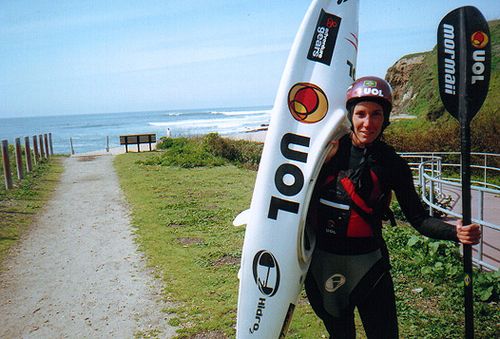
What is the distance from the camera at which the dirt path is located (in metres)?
3.96

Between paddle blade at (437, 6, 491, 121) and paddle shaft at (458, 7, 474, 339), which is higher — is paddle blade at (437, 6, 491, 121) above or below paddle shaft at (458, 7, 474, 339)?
above

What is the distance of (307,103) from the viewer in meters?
2.79

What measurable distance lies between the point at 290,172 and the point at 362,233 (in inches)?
25.8

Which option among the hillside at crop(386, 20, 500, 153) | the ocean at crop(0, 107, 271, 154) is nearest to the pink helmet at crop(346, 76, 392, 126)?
the hillside at crop(386, 20, 500, 153)

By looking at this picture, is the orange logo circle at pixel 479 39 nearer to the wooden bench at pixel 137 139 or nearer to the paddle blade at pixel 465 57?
the paddle blade at pixel 465 57

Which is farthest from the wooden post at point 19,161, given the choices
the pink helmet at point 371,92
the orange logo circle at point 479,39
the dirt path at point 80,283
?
the orange logo circle at point 479,39

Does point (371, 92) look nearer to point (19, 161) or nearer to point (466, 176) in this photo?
point (466, 176)

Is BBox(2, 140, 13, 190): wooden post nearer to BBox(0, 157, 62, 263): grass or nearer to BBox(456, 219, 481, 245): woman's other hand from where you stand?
BBox(0, 157, 62, 263): grass

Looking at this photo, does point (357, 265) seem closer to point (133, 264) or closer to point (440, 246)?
point (440, 246)

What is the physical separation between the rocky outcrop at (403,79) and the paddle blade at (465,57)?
97.0 ft

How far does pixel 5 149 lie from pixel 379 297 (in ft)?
34.6

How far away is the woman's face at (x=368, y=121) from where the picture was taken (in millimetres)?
2229

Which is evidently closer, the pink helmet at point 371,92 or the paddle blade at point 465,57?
the pink helmet at point 371,92

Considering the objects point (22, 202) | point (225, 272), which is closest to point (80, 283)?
point (225, 272)
